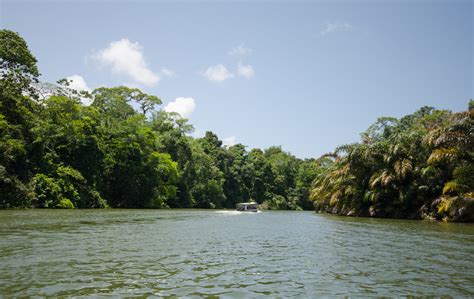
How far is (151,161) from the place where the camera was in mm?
69500

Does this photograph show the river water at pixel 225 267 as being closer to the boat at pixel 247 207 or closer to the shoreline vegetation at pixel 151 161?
the shoreline vegetation at pixel 151 161

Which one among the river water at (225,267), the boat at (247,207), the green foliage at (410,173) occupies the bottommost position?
the river water at (225,267)

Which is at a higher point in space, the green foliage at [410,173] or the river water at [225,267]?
the green foliage at [410,173]

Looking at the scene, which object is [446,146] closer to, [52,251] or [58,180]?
[52,251]

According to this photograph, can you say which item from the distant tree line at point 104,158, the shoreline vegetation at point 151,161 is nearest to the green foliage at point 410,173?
the shoreline vegetation at point 151,161

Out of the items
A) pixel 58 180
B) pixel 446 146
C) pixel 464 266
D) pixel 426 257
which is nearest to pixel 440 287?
pixel 464 266

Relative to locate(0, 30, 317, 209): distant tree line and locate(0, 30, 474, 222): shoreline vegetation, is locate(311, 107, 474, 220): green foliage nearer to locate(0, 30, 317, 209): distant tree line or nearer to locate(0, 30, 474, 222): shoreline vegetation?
locate(0, 30, 474, 222): shoreline vegetation

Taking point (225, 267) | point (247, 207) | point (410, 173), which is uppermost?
point (410, 173)

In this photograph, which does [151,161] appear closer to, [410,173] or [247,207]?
[247,207]

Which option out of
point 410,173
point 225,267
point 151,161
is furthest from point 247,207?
point 225,267

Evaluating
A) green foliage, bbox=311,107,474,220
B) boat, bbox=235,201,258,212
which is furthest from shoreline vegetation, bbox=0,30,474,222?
boat, bbox=235,201,258,212

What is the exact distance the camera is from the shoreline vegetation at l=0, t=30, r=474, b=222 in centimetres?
3591

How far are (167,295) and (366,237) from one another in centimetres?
1533

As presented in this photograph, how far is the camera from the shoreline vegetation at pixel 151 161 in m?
35.9
